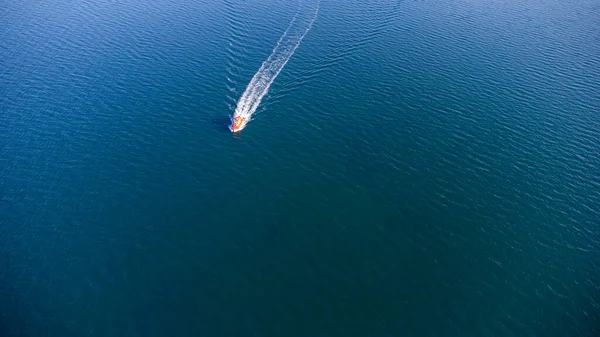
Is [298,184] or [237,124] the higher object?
[237,124]

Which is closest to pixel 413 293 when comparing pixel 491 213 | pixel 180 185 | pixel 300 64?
pixel 491 213

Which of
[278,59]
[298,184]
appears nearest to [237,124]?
[298,184]

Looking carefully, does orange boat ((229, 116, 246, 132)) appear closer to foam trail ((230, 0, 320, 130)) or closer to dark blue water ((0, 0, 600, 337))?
foam trail ((230, 0, 320, 130))

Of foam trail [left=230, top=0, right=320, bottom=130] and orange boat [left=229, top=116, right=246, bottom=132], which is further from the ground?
foam trail [left=230, top=0, right=320, bottom=130]

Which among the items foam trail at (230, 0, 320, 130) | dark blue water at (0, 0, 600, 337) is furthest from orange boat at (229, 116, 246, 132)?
dark blue water at (0, 0, 600, 337)

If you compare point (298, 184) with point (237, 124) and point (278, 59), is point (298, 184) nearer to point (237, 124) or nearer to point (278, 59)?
Result: point (237, 124)

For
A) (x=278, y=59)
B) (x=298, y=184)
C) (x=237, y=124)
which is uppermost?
(x=278, y=59)
